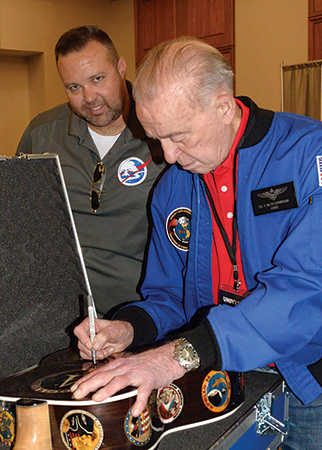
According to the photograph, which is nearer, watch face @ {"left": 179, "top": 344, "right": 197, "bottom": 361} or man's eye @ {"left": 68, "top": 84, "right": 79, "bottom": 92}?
watch face @ {"left": 179, "top": 344, "right": 197, "bottom": 361}

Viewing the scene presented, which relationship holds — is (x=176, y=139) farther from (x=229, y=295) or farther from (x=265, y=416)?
(x=265, y=416)

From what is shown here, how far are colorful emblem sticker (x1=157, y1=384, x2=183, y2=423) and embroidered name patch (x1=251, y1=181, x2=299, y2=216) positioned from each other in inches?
14.9

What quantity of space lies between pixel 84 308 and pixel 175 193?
37 cm

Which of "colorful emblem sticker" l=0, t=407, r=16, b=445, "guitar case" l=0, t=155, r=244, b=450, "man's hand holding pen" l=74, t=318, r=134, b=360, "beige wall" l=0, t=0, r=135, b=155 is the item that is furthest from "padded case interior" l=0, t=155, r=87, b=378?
"beige wall" l=0, t=0, r=135, b=155

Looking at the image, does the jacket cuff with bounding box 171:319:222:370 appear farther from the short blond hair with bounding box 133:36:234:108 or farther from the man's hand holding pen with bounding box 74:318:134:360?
the short blond hair with bounding box 133:36:234:108

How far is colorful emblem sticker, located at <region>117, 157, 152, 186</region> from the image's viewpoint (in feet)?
5.04

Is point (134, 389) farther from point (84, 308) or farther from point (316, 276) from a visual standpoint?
point (84, 308)

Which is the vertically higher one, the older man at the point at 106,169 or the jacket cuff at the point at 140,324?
the older man at the point at 106,169

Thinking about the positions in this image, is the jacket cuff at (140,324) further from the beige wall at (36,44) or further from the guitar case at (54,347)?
the beige wall at (36,44)

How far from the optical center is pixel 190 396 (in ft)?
2.94

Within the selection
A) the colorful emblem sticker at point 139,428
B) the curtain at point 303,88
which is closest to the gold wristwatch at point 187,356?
the colorful emblem sticker at point 139,428

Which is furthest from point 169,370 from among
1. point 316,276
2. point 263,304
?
point 316,276

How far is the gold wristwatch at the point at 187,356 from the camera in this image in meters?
0.88

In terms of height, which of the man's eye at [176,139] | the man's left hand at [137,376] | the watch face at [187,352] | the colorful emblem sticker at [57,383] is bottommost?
the colorful emblem sticker at [57,383]
